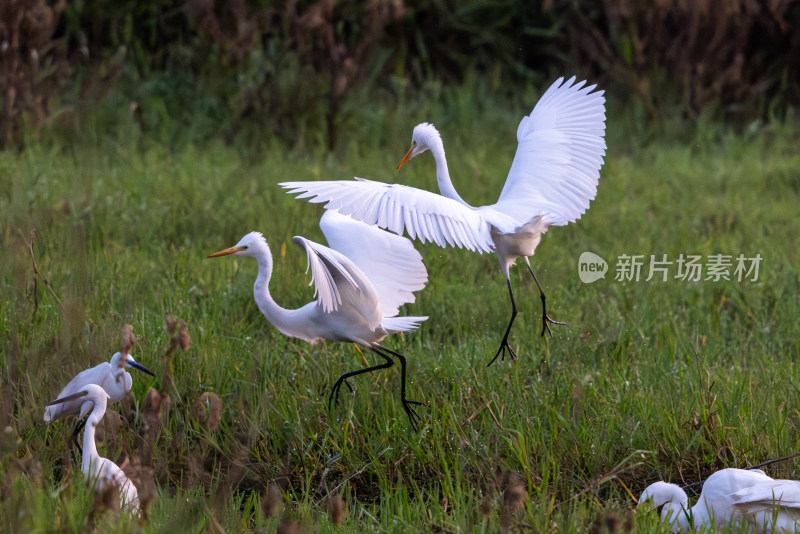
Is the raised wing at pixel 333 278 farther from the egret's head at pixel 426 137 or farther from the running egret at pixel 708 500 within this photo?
the running egret at pixel 708 500

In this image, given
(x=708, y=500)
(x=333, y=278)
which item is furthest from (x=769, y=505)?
(x=333, y=278)

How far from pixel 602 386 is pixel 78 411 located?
160cm

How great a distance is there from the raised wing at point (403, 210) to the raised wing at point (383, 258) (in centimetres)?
38

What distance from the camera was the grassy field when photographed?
8.87 feet

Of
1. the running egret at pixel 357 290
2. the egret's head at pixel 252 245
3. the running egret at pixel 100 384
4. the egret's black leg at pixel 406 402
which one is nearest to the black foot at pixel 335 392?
the running egret at pixel 357 290

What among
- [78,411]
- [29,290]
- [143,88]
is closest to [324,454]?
[78,411]

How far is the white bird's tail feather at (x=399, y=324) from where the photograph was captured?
310 centimetres

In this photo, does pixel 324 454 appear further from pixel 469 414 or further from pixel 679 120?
pixel 679 120

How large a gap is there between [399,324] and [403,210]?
0.52 meters

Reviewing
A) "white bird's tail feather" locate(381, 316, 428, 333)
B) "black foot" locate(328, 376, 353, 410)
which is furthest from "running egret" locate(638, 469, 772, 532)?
"black foot" locate(328, 376, 353, 410)

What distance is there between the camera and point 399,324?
3.13 m

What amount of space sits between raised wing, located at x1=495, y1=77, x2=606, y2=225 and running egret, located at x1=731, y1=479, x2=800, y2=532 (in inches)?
37.1

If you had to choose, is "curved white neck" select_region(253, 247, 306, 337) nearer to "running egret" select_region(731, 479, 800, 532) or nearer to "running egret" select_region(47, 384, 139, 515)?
"running egret" select_region(47, 384, 139, 515)

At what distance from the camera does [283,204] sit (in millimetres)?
5418
